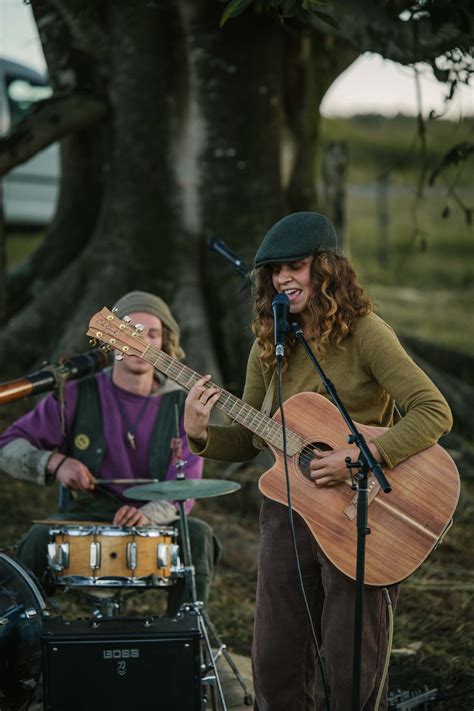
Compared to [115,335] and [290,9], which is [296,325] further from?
[290,9]

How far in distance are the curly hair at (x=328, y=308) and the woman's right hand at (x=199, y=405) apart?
272mm

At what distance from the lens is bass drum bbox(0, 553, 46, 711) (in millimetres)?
4434

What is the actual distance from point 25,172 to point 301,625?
11.2 metres

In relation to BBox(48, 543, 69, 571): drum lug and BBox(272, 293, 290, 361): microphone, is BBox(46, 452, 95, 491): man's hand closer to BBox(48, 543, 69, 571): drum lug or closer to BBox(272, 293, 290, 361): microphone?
BBox(48, 543, 69, 571): drum lug

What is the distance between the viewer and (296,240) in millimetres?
4145

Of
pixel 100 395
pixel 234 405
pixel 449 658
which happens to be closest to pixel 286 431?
pixel 234 405

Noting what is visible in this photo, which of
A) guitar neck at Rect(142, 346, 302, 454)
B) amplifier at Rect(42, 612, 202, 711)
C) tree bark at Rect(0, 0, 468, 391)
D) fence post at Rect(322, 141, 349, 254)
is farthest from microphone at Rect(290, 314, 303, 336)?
fence post at Rect(322, 141, 349, 254)

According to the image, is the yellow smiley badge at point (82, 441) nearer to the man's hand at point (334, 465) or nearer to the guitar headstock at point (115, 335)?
the guitar headstock at point (115, 335)

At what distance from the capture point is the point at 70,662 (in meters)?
4.21

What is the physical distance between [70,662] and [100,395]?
5.60 feet

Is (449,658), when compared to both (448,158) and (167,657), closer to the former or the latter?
(167,657)

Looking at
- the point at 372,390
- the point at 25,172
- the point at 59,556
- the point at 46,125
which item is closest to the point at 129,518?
the point at 59,556

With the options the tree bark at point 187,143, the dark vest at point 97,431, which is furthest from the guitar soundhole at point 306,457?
the tree bark at point 187,143

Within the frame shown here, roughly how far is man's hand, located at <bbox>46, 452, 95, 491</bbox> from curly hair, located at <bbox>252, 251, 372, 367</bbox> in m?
1.39
